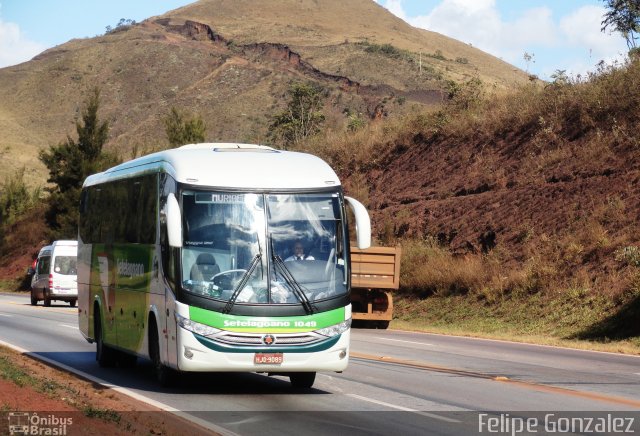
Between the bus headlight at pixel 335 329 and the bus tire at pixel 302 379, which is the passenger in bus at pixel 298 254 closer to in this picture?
the bus headlight at pixel 335 329

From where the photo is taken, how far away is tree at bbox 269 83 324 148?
7525 cm

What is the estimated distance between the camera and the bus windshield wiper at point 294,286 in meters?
14.2

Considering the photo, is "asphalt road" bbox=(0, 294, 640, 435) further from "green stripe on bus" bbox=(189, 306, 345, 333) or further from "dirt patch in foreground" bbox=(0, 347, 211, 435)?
"green stripe on bus" bbox=(189, 306, 345, 333)

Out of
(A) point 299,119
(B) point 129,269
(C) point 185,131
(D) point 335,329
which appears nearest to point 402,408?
(D) point 335,329

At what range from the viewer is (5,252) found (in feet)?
302

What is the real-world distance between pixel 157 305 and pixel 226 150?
246 centimetres

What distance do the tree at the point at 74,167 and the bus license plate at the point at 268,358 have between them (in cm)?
6037

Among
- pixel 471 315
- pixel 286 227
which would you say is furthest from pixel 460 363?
pixel 471 315

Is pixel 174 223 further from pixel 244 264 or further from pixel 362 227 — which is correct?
pixel 362 227

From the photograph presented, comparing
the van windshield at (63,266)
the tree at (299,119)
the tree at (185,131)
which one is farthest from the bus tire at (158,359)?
the tree at (185,131)

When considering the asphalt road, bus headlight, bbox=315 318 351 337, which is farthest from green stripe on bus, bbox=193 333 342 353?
the asphalt road

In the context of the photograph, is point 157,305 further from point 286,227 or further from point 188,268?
point 286,227

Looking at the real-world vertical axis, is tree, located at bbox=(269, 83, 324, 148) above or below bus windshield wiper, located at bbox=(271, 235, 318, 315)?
above

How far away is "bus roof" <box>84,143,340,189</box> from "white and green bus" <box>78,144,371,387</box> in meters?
0.02
